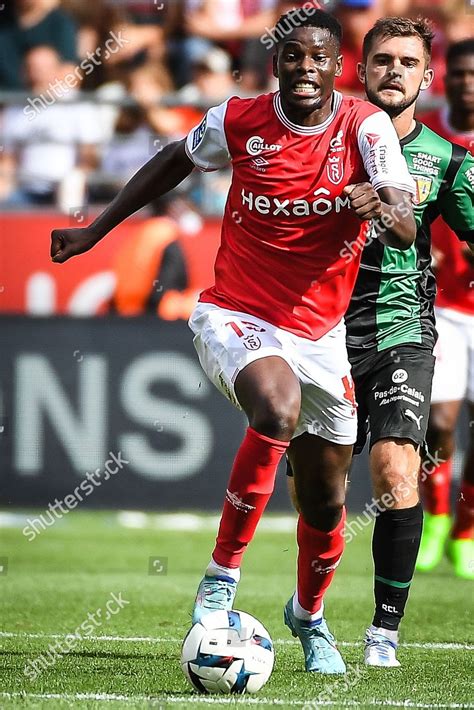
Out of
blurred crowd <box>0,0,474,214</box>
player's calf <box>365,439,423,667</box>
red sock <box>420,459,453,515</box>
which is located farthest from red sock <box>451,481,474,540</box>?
blurred crowd <box>0,0,474,214</box>

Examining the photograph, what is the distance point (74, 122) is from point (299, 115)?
25.1 ft

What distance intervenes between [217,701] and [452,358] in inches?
161

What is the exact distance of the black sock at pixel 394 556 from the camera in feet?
17.1

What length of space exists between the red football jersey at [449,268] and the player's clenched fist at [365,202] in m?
3.44

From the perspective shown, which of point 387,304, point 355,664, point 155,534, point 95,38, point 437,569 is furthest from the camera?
point 95,38

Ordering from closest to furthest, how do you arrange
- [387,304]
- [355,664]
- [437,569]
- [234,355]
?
[234,355], [355,664], [387,304], [437,569]

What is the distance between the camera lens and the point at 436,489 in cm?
802

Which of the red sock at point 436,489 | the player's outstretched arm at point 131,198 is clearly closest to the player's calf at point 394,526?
the player's outstretched arm at point 131,198

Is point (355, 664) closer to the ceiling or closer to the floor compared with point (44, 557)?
closer to the ceiling

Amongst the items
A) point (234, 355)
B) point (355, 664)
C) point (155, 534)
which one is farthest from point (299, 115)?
point (155, 534)

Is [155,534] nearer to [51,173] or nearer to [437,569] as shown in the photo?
[437,569]

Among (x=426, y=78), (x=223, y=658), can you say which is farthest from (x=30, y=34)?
(x=223, y=658)

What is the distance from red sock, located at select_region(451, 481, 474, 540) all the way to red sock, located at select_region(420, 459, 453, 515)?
120 millimetres

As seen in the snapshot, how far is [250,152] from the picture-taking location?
4906mm
